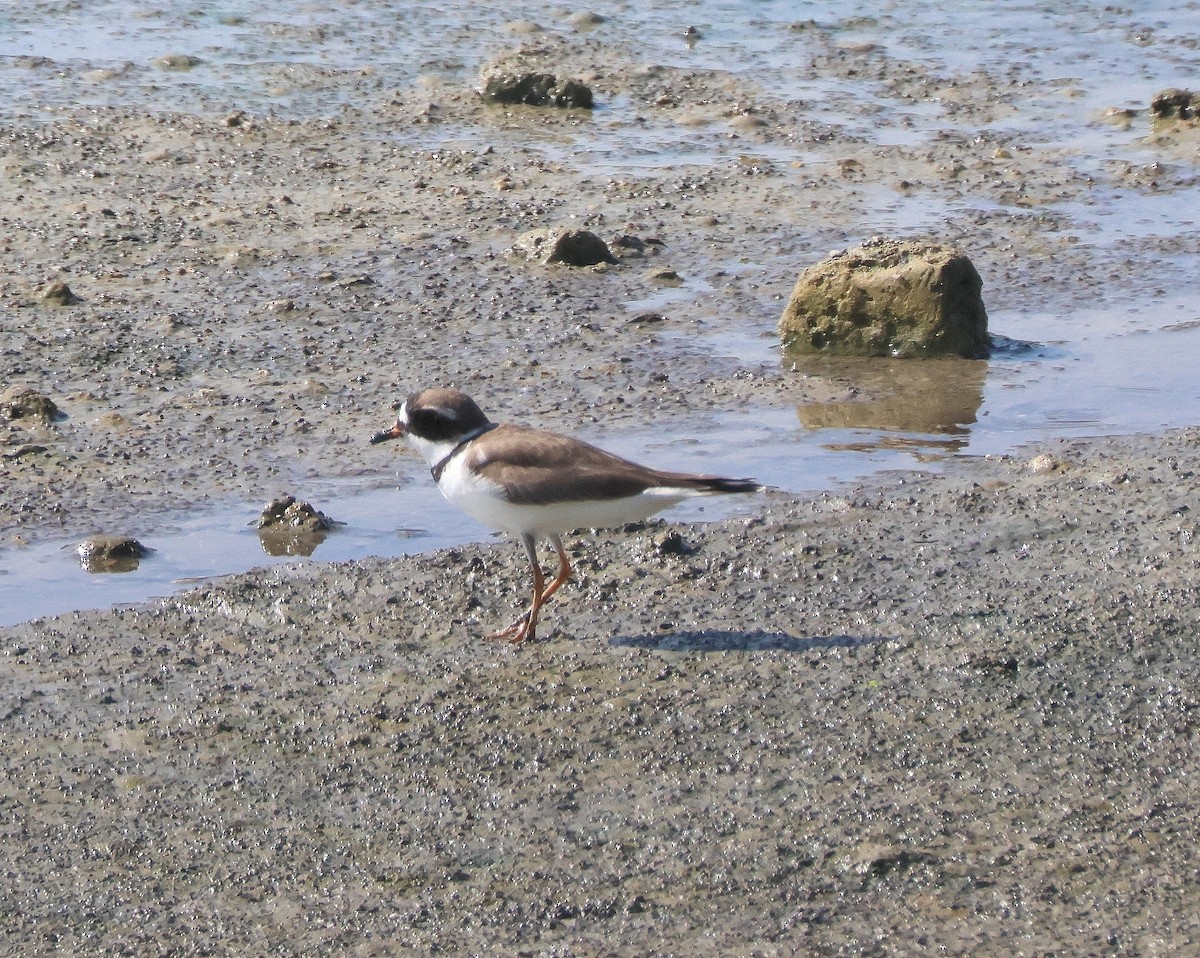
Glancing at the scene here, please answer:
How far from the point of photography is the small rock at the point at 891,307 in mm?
8297

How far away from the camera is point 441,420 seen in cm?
600

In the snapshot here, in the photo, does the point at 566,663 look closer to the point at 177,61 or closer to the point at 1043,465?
the point at 1043,465

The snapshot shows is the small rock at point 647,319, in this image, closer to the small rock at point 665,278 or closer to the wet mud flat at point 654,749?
the small rock at point 665,278

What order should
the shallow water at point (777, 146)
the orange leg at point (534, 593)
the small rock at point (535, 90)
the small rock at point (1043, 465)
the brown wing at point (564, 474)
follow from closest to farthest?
the brown wing at point (564, 474) → the orange leg at point (534, 593) → the shallow water at point (777, 146) → the small rock at point (1043, 465) → the small rock at point (535, 90)

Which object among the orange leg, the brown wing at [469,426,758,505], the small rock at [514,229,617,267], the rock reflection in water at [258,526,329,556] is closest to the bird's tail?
the brown wing at [469,426,758,505]

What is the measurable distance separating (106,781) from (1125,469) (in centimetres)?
406

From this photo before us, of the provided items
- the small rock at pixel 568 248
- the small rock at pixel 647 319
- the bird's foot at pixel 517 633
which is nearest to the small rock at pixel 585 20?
the small rock at pixel 568 248

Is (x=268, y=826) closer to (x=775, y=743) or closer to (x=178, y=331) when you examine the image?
(x=775, y=743)

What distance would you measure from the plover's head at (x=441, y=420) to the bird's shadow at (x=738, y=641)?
874 millimetres

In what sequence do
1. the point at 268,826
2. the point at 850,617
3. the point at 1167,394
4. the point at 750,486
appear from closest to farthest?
the point at 268,826
the point at 750,486
the point at 850,617
the point at 1167,394

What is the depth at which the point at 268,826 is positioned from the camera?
15.0 feet

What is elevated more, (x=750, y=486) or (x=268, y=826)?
(x=750, y=486)

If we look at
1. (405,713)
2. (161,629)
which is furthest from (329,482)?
(405,713)

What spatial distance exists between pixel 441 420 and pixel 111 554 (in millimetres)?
1282
